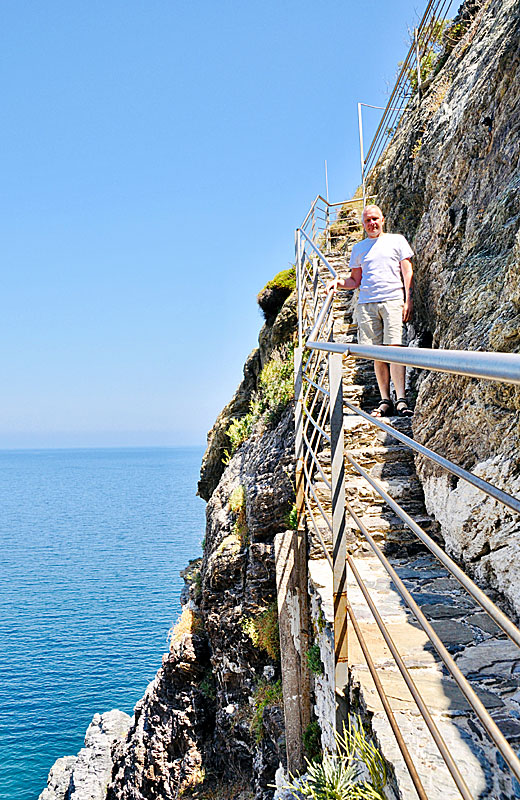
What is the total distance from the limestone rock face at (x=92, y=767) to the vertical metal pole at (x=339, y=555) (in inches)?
506

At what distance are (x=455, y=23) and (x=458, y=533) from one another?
779cm

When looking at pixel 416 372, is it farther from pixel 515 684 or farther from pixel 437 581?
pixel 515 684

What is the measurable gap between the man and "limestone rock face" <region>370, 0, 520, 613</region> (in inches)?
12.7

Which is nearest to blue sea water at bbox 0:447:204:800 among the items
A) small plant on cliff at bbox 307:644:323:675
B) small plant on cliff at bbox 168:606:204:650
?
small plant on cliff at bbox 168:606:204:650

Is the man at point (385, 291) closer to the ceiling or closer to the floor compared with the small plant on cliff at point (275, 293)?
closer to the floor

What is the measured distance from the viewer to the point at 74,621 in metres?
31.5

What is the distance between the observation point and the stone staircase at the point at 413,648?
198cm

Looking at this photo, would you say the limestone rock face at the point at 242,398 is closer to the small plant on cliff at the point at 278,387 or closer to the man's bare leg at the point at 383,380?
the small plant on cliff at the point at 278,387

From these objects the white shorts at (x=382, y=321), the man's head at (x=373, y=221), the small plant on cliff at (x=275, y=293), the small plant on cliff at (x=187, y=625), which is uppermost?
the small plant on cliff at (x=275, y=293)

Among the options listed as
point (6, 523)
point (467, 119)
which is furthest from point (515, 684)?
point (6, 523)

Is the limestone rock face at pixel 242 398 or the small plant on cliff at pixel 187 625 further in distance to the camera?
the limestone rock face at pixel 242 398

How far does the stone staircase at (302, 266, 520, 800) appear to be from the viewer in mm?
1979

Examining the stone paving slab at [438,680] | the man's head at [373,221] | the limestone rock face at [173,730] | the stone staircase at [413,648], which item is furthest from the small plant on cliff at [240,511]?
the stone paving slab at [438,680]

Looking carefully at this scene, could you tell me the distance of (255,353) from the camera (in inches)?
564
